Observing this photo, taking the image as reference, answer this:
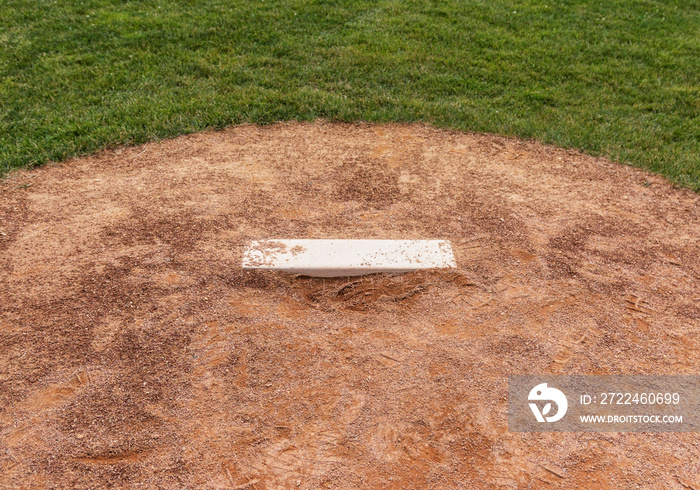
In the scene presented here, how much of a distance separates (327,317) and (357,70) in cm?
454

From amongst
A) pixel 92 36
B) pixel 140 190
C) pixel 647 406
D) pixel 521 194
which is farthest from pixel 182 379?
pixel 92 36

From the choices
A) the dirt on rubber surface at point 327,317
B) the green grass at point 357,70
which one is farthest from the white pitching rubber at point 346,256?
A: the green grass at point 357,70

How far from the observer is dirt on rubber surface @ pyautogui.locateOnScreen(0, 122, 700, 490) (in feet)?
→ 10.3

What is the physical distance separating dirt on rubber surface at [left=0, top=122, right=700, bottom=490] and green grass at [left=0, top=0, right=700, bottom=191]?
25.4 inches

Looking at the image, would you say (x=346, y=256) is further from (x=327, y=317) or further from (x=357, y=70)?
(x=357, y=70)

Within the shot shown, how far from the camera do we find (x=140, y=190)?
17.3 ft

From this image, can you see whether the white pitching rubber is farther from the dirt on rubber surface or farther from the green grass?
the green grass

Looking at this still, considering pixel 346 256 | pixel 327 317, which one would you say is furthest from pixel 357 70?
pixel 327 317

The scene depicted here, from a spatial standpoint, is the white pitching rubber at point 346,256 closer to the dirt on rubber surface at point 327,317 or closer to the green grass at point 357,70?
the dirt on rubber surface at point 327,317

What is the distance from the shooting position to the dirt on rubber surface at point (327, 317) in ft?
10.3

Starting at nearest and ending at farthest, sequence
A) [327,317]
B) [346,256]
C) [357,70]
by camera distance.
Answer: [327,317] → [346,256] → [357,70]

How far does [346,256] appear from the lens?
446cm

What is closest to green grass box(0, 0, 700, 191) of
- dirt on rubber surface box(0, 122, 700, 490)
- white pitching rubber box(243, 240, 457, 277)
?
dirt on rubber surface box(0, 122, 700, 490)

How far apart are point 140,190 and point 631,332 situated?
14.3ft
